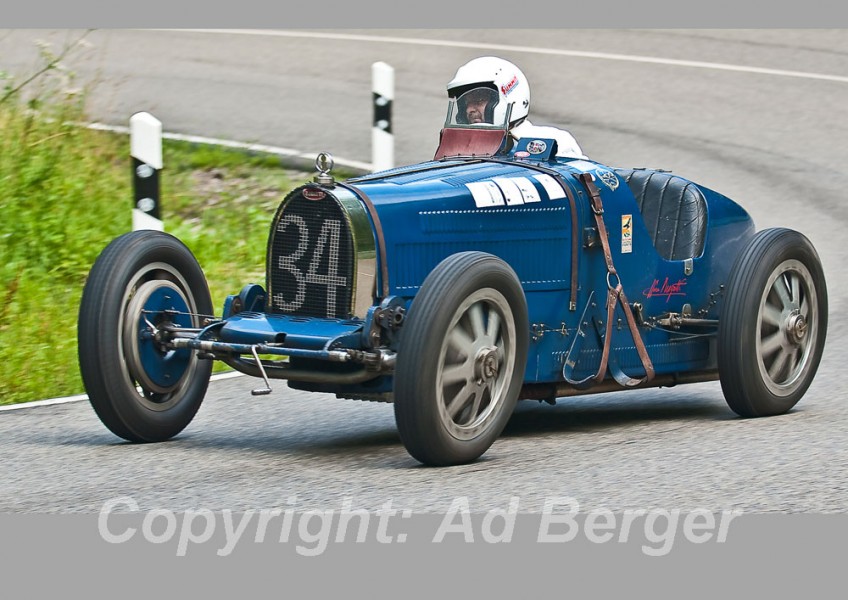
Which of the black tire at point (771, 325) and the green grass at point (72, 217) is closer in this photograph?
the black tire at point (771, 325)

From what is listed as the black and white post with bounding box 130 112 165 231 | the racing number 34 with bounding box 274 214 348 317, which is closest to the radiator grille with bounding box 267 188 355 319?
the racing number 34 with bounding box 274 214 348 317

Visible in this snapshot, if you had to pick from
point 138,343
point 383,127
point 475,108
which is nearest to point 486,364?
point 138,343

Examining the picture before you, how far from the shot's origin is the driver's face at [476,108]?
26.2 ft

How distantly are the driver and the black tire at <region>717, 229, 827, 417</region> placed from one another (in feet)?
3.52

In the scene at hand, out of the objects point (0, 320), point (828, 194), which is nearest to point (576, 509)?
point (0, 320)

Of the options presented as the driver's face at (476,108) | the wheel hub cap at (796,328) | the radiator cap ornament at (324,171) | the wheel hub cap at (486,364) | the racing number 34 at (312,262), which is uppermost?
the driver's face at (476,108)

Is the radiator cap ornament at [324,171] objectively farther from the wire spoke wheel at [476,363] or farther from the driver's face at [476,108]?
the driver's face at [476,108]

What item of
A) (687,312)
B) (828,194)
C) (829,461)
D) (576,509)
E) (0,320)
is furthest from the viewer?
(828,194)

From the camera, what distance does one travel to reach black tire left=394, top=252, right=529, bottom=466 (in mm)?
6168

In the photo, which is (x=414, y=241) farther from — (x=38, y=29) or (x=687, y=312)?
(x=38, y=29)

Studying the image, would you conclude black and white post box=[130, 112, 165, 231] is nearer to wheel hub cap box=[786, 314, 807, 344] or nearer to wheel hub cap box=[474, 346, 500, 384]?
wheel hub cap box=[474, 346, 500, 384]

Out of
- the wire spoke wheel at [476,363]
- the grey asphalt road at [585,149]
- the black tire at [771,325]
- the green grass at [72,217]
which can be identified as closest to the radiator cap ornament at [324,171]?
the wire spoke wheel at [476,363]

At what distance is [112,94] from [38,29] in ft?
12.3

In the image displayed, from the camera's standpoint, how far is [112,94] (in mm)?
15133
